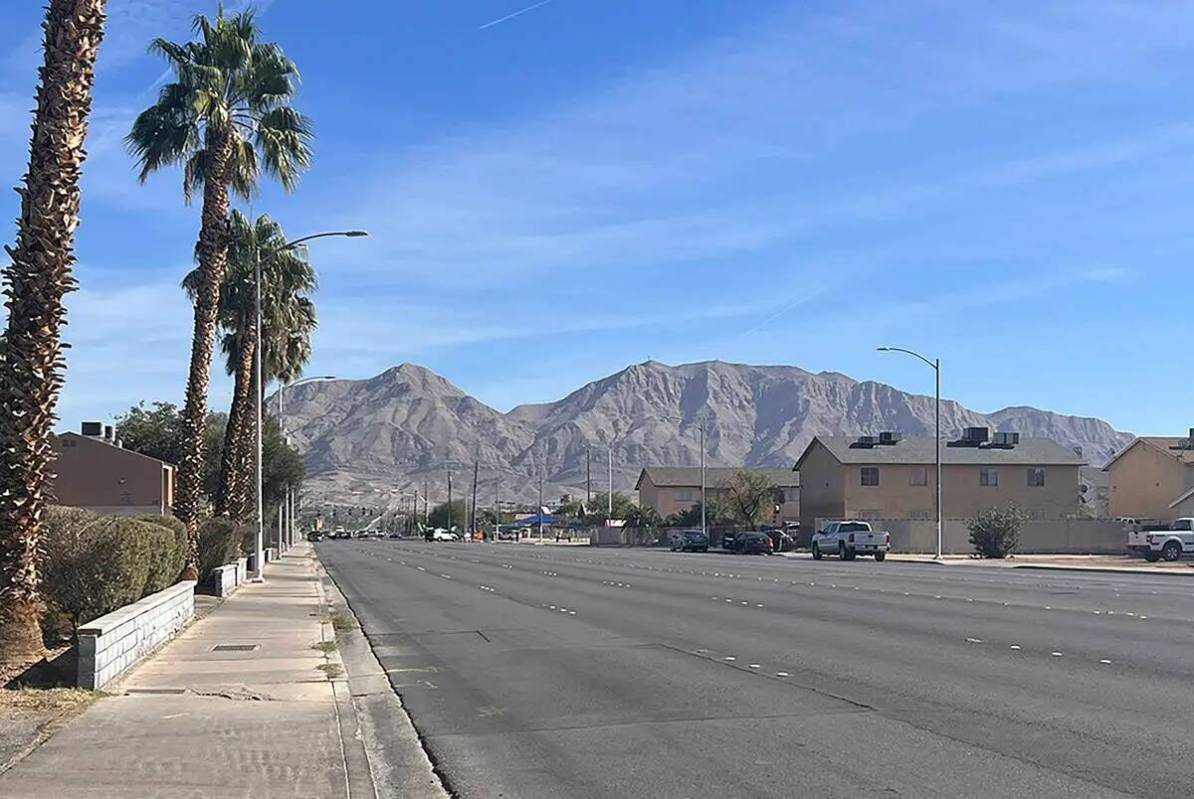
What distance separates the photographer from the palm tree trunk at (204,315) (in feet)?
107

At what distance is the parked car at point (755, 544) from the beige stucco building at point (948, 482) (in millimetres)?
8602

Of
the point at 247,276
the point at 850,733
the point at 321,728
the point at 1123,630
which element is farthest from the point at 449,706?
the point at 247,276

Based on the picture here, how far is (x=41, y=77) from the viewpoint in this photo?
1437 centimetres

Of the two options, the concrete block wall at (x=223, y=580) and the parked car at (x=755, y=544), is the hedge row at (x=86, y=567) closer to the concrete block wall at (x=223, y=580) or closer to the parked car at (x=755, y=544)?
the concrete block wall at (x=223, y=580)

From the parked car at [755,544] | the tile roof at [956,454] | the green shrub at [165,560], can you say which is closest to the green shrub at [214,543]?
the green shrub at [165,560]

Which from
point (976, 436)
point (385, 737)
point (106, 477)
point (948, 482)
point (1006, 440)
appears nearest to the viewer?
point (385, 737)

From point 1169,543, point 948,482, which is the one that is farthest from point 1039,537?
point 1169,543

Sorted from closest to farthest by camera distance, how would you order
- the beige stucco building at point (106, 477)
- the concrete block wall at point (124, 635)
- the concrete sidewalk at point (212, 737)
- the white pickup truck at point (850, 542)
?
the concrete sidewalk at point (212, 737)
the concrete block wall at point (124, 635)
the white pickup truck at point (850, 542)
the beige stucco building at point (106, 477)

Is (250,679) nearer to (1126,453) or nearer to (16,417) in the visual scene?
(16,417)

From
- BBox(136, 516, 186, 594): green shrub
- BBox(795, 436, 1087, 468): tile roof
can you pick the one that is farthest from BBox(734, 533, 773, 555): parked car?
BBox(136, 516, 186, 594): green shrub

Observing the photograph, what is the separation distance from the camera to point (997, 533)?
219 feet

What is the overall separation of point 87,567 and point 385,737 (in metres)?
7.38

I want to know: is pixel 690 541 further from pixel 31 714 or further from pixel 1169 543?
pixel 31 714

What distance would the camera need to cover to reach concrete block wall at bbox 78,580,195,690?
1324 centimetres
